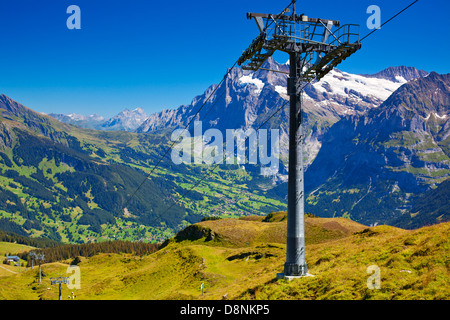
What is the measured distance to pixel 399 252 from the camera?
92.0 feet

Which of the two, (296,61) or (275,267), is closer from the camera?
(296,61)

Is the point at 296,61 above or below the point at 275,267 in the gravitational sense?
above

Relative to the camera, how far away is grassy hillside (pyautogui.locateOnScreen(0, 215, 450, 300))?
2344cm

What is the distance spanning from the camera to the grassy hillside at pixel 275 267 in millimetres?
23438

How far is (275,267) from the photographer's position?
43938mm
